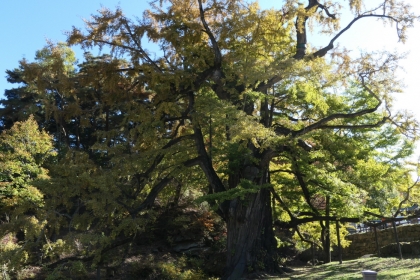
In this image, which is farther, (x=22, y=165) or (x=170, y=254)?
(x=170, y=254)

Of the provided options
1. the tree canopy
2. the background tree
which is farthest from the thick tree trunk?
the background tree

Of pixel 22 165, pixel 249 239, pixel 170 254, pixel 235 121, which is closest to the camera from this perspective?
pixel 235 121

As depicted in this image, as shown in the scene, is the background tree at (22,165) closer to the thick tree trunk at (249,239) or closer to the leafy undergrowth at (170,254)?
the leafy undergrowth at (170,254)

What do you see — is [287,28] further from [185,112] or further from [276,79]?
[185,112]

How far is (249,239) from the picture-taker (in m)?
11.6

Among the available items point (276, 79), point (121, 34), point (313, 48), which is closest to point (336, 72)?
point (276, 79)

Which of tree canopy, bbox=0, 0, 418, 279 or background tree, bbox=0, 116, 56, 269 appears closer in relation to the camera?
tree canopy, bbox=0, 0, 418, 279

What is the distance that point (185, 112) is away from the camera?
12625mm

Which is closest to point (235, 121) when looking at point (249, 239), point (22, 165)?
point (249, 239)

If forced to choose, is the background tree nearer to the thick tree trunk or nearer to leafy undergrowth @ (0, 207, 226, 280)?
leafy undergrowth @ (0, 207, 226, 280)

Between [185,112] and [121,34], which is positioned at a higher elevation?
[121,34]

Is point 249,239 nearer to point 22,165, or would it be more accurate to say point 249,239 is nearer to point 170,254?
point 170,254

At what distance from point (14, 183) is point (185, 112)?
28.0 feet

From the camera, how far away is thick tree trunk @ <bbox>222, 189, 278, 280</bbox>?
11.3 m
